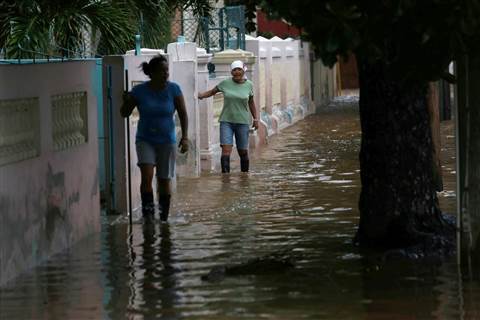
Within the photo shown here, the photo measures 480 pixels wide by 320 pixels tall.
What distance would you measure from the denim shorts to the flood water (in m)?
2.98

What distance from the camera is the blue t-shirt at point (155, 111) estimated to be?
44.0 ft

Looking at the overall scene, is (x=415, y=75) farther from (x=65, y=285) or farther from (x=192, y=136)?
(x=192, y=136)

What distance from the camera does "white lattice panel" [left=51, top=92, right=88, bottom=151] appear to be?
38.6ft

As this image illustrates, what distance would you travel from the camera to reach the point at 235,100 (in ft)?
62.7

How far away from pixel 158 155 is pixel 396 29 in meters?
5.80

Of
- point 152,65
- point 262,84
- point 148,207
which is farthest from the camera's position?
point 262,84

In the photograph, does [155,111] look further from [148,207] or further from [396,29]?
[396,29]

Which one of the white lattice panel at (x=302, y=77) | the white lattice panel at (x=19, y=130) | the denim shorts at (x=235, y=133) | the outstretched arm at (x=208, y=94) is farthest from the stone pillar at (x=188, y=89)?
the white lattice panel at (x=302, y=77)

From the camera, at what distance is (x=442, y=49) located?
26.1 ft

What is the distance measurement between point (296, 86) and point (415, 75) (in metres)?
25.8

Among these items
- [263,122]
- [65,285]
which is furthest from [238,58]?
[65,285]

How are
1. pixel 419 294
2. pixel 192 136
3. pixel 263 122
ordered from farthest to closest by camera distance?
pixel 263 122 → pixel 192 136 → pixel 419 294

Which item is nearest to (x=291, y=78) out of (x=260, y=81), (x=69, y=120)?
(x=260, y=81)

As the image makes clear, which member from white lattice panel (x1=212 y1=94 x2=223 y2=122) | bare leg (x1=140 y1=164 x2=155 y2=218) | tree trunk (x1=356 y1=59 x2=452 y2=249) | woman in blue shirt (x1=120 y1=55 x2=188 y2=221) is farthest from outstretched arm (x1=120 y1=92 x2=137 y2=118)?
white lattice panel (x1=212 y1=94 x2=223 y2=122)
